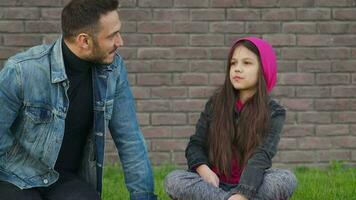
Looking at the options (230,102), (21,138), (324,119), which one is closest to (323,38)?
(324,119)

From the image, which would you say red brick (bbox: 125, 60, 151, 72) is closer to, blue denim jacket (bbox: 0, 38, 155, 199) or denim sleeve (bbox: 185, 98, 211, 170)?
denim sleeve (bbox: 185, 98, 211, 170)

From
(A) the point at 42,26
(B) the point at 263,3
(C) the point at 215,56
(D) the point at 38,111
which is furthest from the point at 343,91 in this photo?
(D) the point at 38,111

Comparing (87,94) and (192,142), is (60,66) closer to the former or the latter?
(87,94)

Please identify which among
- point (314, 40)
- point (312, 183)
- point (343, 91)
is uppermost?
point (314, 40)

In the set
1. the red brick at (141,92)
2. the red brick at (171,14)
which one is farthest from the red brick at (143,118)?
the red brick at (171,14)

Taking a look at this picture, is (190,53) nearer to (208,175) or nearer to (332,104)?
(332,104)

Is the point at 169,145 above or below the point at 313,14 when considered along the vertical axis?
below

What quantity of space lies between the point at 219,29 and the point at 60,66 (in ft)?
8.04

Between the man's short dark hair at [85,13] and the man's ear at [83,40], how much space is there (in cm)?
2

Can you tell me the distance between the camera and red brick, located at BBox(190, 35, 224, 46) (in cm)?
573

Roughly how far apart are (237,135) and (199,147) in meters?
0.24

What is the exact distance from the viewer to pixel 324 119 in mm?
5871

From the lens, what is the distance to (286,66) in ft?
19.1

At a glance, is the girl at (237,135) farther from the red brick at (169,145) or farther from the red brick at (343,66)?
the red brick at (343,66)
